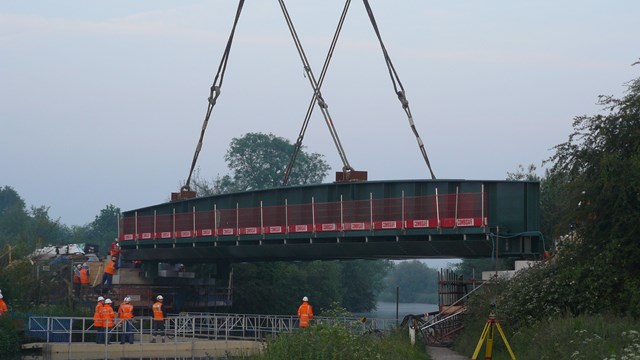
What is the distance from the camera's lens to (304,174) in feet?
452

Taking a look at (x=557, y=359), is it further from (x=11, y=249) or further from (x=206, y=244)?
(x=11, y=249)

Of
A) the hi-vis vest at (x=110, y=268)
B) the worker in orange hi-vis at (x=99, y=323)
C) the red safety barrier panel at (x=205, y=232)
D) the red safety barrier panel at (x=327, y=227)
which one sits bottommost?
the worker in orange hi-vis at (x=99, y=323)

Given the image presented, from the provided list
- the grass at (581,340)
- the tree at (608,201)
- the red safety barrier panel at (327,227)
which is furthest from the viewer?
the red safety barrier panel at (327,227)

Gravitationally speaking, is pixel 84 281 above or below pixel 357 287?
above

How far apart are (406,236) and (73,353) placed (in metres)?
16.3

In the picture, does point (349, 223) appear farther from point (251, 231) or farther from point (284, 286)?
point (284, 286)

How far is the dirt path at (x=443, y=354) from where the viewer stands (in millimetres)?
31036

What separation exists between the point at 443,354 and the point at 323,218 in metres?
17.7

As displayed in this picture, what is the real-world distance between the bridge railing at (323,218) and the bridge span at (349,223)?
1.8 inches

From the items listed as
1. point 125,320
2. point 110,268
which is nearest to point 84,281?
point 110,268

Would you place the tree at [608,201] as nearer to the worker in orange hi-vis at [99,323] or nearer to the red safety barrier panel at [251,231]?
the worker in orange hi-vis at [99,323]

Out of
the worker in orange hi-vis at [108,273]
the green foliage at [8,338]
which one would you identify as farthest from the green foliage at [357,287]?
the green foliage at [8,338]

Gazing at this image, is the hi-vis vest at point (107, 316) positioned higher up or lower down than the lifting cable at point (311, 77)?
lower down

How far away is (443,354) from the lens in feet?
108
